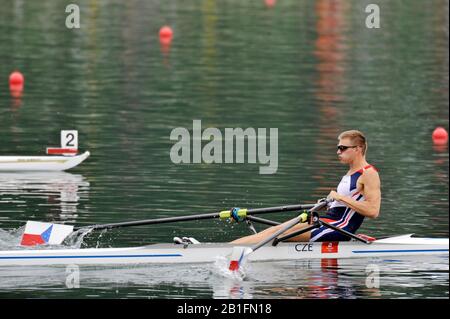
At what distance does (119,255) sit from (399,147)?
37.7 feet

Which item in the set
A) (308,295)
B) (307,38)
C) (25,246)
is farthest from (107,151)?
(307,38)

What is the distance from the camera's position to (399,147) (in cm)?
2639

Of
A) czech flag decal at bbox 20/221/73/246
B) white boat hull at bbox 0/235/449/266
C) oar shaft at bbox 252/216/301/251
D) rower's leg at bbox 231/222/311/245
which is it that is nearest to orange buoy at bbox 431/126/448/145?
white boat hull at bbox 0/235/449/266

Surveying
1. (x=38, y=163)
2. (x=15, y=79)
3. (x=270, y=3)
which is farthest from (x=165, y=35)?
(x=38, y=163)

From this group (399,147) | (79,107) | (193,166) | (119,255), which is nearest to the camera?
(119,255)

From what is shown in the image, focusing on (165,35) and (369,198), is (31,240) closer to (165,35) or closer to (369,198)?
(369,198)

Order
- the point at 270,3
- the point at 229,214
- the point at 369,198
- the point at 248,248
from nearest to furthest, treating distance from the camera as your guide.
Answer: the point at 248,248 < the point at 369,198 < the point at 229,214 < the point at 270,3

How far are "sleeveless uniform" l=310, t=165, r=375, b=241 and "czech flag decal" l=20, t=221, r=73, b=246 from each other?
3.19 m

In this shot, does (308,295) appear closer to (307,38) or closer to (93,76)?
(93,76)

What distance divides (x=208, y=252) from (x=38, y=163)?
747 centimetres

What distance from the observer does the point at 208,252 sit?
16250mm

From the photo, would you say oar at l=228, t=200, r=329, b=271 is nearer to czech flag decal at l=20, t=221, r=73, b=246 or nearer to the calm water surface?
the calm water surface

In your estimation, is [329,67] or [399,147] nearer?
[399,147]

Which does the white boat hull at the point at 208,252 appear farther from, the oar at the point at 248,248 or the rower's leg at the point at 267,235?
the oar at the point at 248,248
